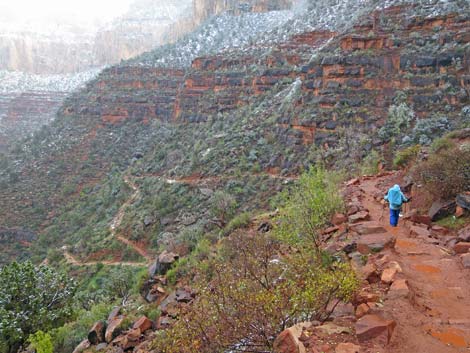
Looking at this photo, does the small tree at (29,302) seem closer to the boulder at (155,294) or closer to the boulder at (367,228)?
the boulder at (155,294)

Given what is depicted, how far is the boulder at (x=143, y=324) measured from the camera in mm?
8719

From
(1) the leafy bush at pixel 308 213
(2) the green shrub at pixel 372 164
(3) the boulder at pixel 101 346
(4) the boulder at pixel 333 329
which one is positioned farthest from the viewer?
(2) the green shrub at pixel 372 164

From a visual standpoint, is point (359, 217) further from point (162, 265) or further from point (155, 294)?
point (162, 265)

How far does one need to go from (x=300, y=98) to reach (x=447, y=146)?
18.9 meters

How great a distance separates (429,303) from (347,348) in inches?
74.8

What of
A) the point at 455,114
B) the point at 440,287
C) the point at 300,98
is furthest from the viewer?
the point at 300,98

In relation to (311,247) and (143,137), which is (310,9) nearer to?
(143,137)

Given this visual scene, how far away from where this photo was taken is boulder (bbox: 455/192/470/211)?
857cm

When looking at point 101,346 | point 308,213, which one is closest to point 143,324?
point 101,346

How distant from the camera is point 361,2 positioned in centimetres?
4291

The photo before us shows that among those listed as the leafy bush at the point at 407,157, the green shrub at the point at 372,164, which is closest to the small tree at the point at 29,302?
the leafy bush at the point at 407,157

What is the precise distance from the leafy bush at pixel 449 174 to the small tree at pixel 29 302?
1064cm

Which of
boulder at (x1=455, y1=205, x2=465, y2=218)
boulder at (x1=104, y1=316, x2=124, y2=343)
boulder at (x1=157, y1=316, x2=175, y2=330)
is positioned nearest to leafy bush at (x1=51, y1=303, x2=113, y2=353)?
boulder at (x1=104, y1=316, x2=124, y2=343)

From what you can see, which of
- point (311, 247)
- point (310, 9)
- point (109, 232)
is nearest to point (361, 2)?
point (310, 9)
